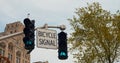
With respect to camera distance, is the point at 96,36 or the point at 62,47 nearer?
the point at 62,47

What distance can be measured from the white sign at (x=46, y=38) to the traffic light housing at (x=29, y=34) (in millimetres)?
772

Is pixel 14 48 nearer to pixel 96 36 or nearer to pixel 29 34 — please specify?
pixel 96 36

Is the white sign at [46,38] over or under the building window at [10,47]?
over

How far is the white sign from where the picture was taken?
59.9 ft

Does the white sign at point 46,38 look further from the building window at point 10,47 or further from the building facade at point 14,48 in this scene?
the building window at point 10,47

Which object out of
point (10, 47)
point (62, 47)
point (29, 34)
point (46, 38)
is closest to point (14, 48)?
point (10, 47)

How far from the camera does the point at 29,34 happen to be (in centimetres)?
1747

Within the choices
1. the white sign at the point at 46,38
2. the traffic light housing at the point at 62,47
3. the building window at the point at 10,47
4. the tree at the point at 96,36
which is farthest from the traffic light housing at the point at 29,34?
the building window at the point at 10,47

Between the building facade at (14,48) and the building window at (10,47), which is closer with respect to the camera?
the building facade at (14,48)

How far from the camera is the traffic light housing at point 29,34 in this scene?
56.3 ft

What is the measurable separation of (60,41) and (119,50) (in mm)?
18346

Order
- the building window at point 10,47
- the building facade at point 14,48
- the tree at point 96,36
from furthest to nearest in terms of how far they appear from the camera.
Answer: the building window at point 10,47 → the building facade at point 14,48 → the tree at point 96,36

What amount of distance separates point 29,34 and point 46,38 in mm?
1215

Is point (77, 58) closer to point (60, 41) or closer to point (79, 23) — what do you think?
point (79, 23)
